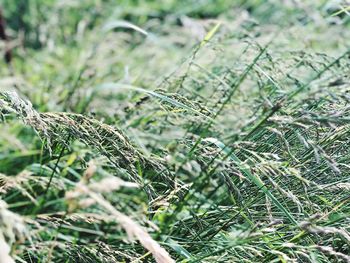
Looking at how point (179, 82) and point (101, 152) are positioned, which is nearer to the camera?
point (101, 152)

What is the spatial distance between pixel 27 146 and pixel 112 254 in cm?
95

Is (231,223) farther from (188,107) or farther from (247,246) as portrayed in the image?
(188,107)

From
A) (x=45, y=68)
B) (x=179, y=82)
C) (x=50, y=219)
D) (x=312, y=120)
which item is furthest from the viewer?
(x=45, y=68)

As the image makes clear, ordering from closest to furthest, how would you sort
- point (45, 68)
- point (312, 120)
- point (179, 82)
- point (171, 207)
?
1. point (312, 120)
2. point (171, 207)
3. point (179, 82)
4. point (45, 68)

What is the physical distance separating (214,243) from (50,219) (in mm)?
397

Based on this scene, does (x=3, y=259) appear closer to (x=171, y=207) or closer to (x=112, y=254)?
(x=112, y=254)

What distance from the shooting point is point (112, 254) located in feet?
5.04

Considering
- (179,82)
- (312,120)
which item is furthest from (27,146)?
(312,120)

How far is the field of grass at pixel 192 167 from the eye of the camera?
1342 millimetres

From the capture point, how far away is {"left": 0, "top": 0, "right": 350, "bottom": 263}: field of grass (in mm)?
1342

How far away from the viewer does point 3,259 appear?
1021 millimetres

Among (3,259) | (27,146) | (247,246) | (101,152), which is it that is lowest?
(27,146)

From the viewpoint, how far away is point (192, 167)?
157cm

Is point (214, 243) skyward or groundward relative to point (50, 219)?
groundward
